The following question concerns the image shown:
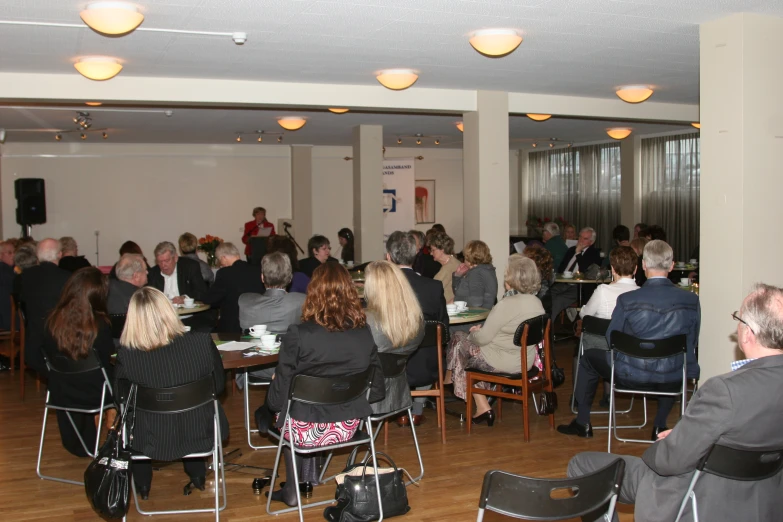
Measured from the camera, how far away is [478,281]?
6.61 meters

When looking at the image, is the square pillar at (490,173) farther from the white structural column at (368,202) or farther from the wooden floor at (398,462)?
the wooden floor at (398,462)

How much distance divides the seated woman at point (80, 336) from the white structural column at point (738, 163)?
4.15 meters

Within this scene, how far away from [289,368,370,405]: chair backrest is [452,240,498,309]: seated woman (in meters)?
2.97

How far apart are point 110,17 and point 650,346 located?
395 centimetres

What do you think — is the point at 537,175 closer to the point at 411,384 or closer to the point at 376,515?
the point at 411,384

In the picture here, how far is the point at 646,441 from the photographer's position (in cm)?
532

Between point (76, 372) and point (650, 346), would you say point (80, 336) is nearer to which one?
point (76, 372)

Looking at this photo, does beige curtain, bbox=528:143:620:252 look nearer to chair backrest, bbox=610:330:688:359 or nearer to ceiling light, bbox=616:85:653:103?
ceiling light, bbox=616:85:653:103

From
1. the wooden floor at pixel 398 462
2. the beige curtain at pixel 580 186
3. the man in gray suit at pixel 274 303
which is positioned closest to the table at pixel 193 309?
the wooden floor at pixel 398 462

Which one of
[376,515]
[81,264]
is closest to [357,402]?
[376,515]

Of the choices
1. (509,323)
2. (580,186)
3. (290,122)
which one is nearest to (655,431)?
(509,323)

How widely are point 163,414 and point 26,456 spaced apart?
206 centimetres

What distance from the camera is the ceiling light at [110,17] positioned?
4777mm

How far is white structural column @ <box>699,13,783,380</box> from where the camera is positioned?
209 inches
